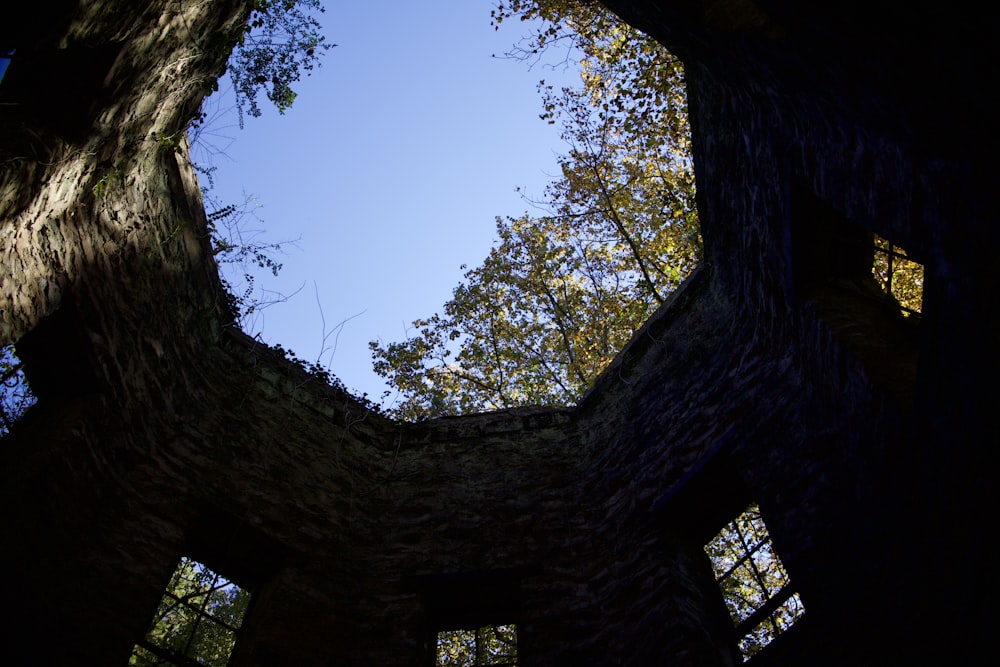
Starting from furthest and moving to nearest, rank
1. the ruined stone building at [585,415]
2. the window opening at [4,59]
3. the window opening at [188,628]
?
1. the window opening at [188,628]
2. the window opening at [4,59]
3. the ruined stone building at [585,415]

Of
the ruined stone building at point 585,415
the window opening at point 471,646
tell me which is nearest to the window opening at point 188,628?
the ruined stone building at point 585,415

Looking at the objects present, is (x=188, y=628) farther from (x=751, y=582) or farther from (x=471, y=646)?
(x=751, y=582)

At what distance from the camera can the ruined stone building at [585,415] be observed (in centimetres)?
325

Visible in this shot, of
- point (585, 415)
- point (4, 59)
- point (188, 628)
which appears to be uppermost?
point (585, 415)

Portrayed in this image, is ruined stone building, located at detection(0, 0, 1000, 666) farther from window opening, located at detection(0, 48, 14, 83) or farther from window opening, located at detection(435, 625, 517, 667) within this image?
window opening, located at detection(435, 625, 517, 667)

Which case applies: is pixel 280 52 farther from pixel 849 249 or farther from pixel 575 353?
pixel 575 353

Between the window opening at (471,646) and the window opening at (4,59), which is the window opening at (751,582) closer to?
the window opening at (471,646)

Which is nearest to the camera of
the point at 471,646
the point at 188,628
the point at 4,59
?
the point at 4,59

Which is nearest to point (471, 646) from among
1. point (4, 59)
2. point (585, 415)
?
point (585, 415)

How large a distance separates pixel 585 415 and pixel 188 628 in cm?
435

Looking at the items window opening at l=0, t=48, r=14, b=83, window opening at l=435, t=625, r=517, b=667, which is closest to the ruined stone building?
window opening at l=0, t=48, r=14, b=83

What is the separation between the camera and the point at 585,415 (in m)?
7.68

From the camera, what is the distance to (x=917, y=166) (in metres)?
3.18

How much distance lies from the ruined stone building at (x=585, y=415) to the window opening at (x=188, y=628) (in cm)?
28
